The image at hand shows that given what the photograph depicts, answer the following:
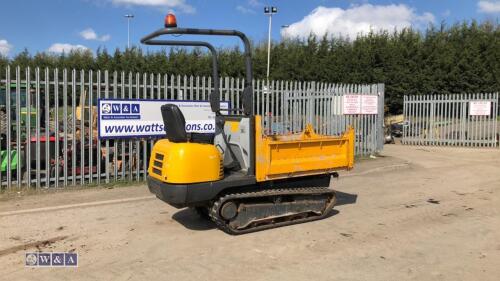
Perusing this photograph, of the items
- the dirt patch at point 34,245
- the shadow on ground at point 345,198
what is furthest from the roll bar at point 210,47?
the shadow on ground at point 345,198

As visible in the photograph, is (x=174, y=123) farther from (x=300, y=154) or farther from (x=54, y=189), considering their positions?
(x=54, y=189)

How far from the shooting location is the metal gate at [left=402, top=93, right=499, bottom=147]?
19.2m

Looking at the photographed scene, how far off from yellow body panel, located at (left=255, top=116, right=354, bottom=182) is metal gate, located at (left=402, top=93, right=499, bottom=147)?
14.4 metres

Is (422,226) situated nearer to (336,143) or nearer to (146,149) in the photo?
(336,143)

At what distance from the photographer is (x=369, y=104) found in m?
15.1

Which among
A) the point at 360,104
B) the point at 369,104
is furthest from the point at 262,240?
the point at 369,104

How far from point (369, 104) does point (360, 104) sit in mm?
452

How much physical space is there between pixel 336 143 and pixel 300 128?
21.3 ft

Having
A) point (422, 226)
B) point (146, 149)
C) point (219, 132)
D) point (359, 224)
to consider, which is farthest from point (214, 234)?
point (146, 149)

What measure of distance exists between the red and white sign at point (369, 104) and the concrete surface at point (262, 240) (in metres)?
6.13

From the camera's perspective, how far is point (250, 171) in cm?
617

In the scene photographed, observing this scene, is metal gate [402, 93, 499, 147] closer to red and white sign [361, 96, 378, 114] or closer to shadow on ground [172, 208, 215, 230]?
red and white sign [361, 96, 378, 114]

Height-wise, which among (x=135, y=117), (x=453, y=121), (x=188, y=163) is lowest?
(x=188, y=163)

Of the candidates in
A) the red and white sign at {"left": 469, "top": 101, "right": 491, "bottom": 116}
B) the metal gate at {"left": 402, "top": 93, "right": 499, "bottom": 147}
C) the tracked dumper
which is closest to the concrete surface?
the tracked dumper
